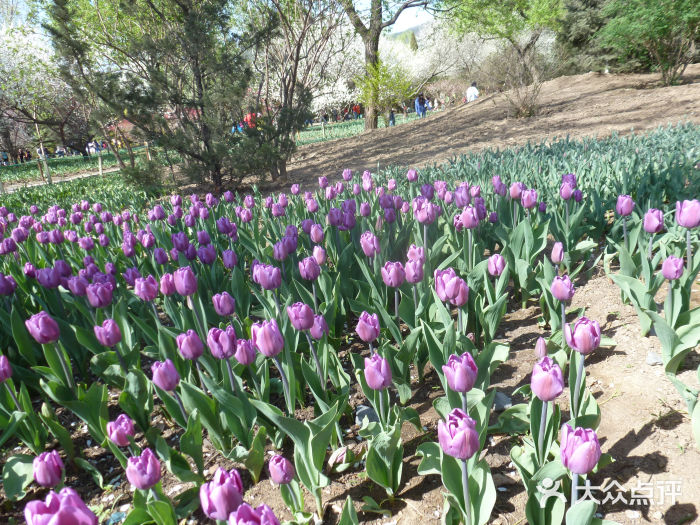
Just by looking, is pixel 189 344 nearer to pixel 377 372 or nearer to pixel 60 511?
pixel 377 372

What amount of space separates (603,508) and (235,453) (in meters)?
1.31

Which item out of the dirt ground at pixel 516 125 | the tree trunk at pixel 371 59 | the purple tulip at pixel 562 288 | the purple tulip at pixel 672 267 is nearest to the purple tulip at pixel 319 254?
the purple tulip at pixel 562 288

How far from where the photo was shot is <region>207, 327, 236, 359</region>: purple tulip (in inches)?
69.3

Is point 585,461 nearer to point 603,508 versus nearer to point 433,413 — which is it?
point 603,508

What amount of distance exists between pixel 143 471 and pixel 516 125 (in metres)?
12.1

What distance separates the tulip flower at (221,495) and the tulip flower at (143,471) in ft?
1.05

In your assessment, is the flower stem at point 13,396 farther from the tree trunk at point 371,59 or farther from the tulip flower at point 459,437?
the tree trunk at point 371,59

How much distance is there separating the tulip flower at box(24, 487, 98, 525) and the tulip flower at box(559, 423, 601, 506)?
1.10m

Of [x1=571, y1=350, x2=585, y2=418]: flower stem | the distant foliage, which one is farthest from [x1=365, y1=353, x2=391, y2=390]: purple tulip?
the distant foliage

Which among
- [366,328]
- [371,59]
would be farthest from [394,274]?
[371,59]

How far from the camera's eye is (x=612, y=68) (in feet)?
56.1

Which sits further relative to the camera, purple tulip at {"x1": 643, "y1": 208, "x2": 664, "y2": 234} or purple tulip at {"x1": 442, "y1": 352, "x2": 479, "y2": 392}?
purple tulip at {"x1": 643, "y1": 208, "x2": 664, "y2": 234}

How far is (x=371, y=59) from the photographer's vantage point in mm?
16734

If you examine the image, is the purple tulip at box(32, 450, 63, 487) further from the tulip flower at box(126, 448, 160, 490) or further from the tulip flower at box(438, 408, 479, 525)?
the tulip flower at box(438, 408, 479, 525)
